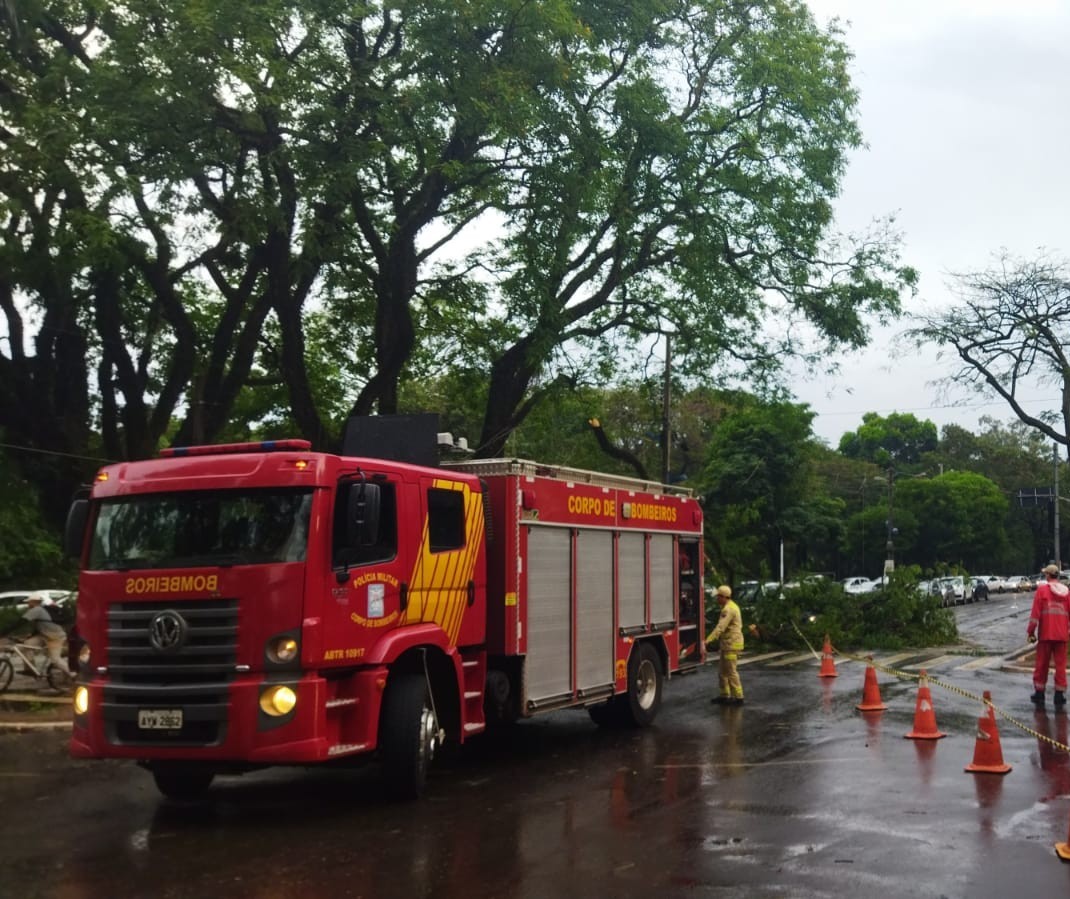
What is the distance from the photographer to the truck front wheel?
13.1m

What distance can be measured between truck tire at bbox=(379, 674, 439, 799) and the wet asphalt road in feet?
0.75

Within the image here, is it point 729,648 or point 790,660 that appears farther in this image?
point 790,660

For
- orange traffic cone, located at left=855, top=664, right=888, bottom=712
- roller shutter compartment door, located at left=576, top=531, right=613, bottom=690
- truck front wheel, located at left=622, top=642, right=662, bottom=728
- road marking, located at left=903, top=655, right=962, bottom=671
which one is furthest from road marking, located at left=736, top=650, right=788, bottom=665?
roller shutter compartment door, located at left=576, top=531, right=613, bottom=690

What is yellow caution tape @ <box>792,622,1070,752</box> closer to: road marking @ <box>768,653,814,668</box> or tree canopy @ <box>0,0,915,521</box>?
road marking @ <box>768,653,814,668</box>

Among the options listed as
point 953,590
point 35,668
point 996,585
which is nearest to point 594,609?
point 35,668

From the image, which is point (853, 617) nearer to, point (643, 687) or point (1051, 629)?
point (1051, 629)

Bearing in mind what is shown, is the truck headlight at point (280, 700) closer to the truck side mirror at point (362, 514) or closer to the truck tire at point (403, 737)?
the truck tire at point (403, 737)

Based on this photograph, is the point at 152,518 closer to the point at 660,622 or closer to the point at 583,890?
the point at 583,890

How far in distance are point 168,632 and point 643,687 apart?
272 inches

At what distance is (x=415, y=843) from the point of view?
7.60 m

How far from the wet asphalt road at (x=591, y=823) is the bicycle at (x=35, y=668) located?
3952mm

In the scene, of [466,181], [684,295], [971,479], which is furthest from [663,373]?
[971,479]

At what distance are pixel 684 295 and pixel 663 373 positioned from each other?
443 centimetres

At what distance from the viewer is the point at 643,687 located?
13.5 m
